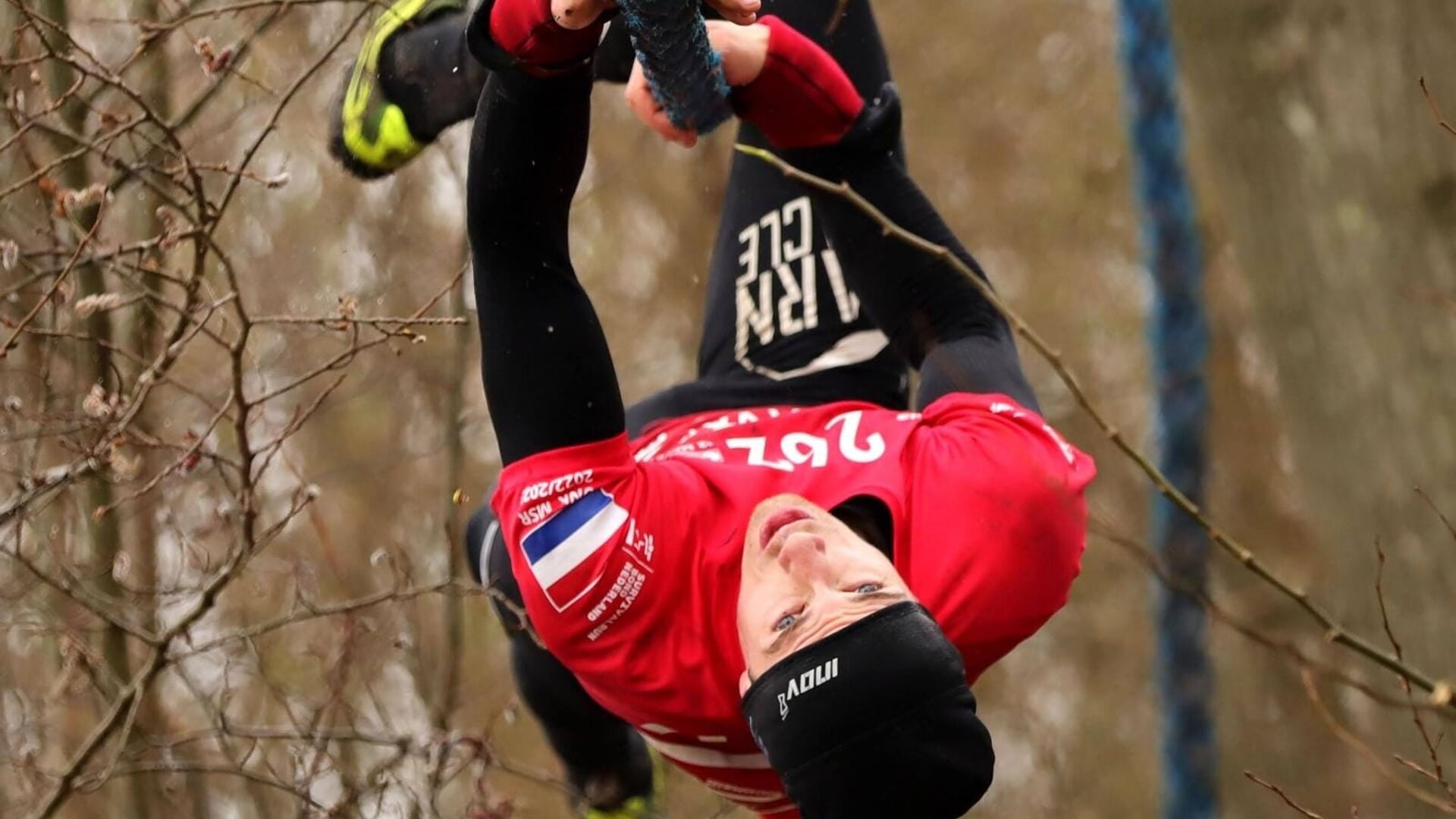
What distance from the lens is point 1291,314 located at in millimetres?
1967

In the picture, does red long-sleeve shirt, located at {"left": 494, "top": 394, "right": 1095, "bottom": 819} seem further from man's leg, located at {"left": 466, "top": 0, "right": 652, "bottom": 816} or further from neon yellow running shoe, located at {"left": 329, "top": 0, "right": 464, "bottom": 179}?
neon yellow running shoe, located at {"left": 329, "top": 0, "right": 464, "bottom": 179}

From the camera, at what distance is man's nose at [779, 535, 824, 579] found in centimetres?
201

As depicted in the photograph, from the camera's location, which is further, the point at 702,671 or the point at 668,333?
the point at 668,333

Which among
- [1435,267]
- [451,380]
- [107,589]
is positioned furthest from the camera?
[451,380]

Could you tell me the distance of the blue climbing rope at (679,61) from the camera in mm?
1696

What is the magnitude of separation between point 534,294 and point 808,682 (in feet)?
1.87

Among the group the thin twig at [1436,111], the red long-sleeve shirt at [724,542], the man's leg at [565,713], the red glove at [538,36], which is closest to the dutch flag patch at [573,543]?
the red long-sleeve shirt at [724,542]

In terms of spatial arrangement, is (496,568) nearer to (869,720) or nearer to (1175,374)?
(869,720)

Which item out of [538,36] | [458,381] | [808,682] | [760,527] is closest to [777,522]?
[760,527]

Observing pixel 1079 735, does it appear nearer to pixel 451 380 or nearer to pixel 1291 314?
pixel 451 380

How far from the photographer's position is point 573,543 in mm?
1961


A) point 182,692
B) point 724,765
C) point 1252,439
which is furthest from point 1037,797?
point 724,765

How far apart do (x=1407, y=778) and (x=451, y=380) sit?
3.05 metres

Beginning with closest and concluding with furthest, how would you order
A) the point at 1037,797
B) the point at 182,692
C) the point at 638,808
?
the point at 638,808
the point at 182,692
the point at 1037,797
